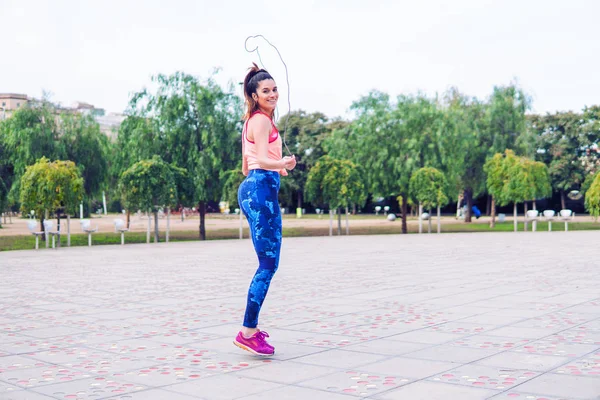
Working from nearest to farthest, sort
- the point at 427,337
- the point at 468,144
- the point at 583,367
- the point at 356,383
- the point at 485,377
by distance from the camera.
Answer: the point at 356,383
the point at 485,377
the point at 583,367
the point at 427,337
the point at 468,144

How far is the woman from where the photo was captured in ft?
17.1

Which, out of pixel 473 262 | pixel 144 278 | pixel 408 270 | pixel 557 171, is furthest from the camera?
pixel 557 171

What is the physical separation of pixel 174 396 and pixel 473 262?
11345mm

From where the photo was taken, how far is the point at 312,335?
6.17 metres

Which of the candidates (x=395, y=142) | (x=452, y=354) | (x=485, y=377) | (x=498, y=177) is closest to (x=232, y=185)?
(x=395, y=142)

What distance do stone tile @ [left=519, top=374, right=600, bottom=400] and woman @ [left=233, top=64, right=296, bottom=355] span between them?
185cm

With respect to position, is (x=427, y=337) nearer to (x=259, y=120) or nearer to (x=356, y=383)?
(x=356, y=383)

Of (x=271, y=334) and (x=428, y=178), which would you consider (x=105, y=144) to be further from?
(x=271, y=334)

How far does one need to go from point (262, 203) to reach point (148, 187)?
20698 millimetres

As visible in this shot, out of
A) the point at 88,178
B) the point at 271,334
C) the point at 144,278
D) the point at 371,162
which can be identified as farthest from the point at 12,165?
the point at 271,334

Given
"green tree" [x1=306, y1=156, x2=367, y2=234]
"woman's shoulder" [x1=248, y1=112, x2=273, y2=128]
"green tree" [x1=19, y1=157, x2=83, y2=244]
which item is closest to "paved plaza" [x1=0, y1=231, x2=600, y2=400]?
"woman's shoulder" [x1=248, y1=112, x2=273, y2=128]

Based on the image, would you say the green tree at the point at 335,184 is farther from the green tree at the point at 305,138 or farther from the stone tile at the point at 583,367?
the stone tile at the point at 583,367

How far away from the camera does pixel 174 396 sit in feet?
13.4

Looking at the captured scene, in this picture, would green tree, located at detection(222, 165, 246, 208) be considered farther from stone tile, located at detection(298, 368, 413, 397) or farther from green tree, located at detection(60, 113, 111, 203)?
stone tile, located at detection(298, 368, 413, 397)
